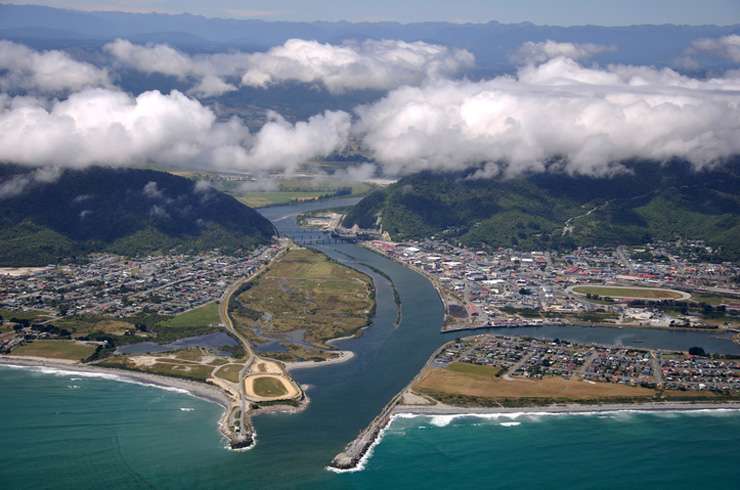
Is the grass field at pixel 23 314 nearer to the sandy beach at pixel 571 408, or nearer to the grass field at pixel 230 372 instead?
the grass field at pixel 230 372

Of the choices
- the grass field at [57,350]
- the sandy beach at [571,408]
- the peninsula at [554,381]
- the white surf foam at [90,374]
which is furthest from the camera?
the grass field at [57,350]

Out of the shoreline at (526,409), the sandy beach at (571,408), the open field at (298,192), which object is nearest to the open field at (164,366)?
the shoreline at (526,409)

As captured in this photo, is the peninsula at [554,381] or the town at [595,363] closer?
the peninsula at [554,381]

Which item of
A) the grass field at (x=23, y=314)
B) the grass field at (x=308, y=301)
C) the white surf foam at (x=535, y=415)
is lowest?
the grass field at (x=23, y=314)

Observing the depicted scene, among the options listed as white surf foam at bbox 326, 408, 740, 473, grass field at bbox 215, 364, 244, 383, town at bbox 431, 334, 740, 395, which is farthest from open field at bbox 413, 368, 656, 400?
grass field at bbox 215, 364, 244, 383

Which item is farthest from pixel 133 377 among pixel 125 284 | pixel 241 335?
pixel 125 284

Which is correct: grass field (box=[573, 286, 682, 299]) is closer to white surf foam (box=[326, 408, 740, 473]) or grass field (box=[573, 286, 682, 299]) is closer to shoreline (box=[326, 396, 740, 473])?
shoreline (box=[326, 396, 740, 473])
